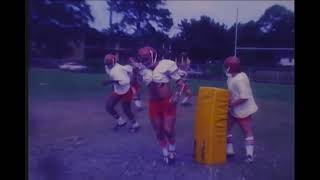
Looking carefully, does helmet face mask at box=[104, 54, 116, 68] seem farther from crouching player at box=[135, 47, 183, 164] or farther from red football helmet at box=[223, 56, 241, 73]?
red football helmet at box=[223, 56, 241, 73]

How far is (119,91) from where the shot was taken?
1.58 metres

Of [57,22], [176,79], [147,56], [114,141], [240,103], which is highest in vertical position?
[57,22]

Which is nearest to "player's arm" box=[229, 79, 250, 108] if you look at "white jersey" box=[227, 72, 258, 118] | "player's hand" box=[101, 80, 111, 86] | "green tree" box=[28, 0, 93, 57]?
"white jersey" box=[227, 72, 258, 118]

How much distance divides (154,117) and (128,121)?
12cm

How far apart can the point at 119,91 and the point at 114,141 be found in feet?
0.77

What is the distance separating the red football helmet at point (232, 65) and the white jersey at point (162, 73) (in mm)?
226

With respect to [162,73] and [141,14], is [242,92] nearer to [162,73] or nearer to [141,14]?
[162,73]

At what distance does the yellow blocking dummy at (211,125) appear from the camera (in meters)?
1.57

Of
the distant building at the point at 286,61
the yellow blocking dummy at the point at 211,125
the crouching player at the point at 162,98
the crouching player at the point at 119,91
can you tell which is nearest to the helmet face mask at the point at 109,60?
the crouching player at the point at 119,91

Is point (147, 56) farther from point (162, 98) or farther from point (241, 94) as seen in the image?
point (241, 94)

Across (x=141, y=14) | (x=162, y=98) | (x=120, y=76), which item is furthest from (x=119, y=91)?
(x=141, y=14)

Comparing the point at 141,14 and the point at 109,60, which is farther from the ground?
the point at 141,14

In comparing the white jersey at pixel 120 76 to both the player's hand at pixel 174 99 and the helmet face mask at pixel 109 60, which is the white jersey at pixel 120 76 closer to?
the helmet face mask at pixel 109 60
